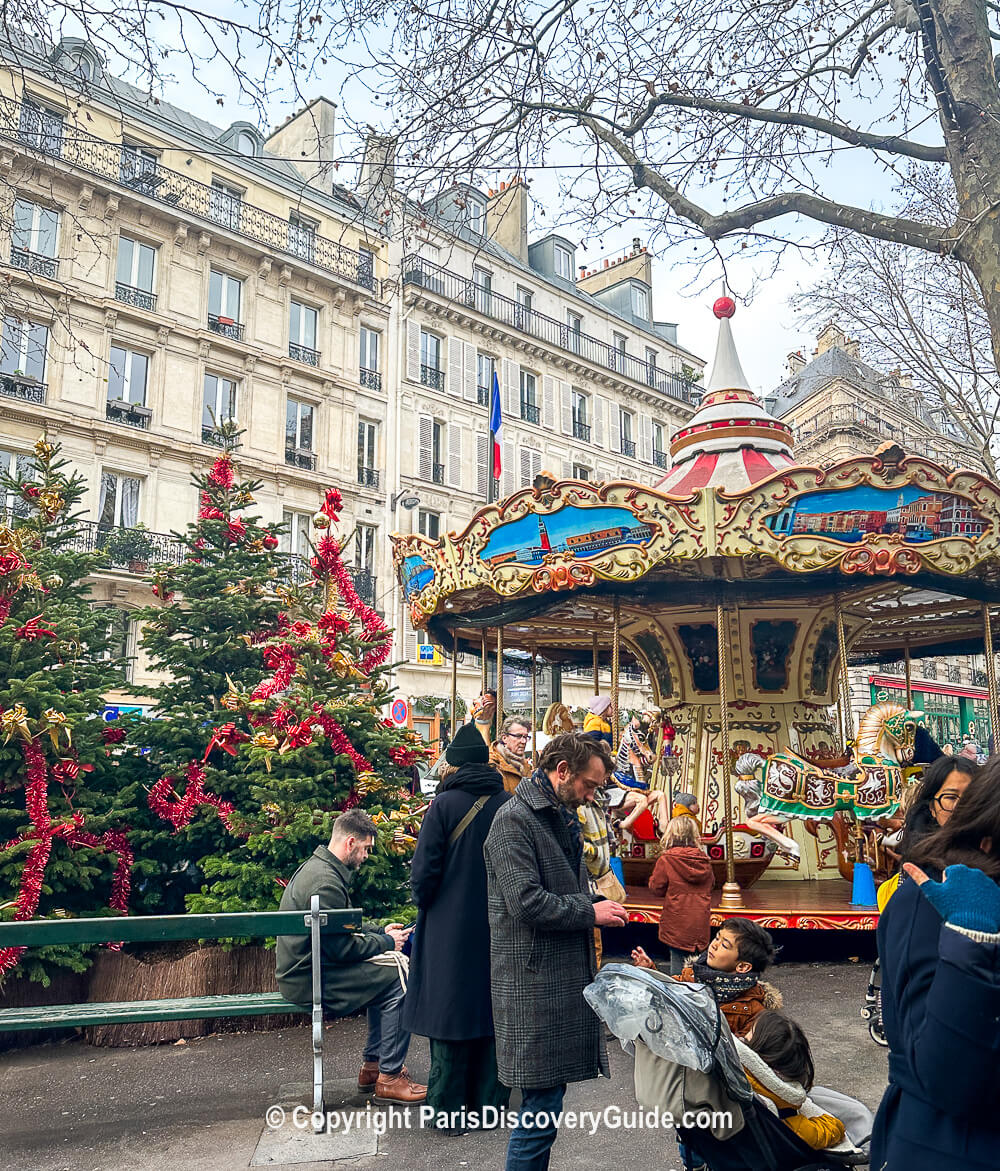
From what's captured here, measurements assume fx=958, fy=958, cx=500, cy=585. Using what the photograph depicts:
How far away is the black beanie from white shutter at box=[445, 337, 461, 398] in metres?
25.8

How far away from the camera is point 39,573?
7121 millimetres

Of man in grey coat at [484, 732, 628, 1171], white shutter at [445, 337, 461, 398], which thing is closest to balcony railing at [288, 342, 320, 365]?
white shutter at [445, 337, 461, 398]

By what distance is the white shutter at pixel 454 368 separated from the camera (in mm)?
29359

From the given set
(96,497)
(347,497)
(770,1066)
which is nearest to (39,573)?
(770,1066)

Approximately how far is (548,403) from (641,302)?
893cm

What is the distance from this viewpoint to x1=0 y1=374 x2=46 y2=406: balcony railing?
2059 cm

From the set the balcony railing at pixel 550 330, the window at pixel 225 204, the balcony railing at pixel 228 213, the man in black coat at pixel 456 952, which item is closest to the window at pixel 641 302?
the balcony railing at pixel 550 330

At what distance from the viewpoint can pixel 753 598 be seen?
31.3 feet

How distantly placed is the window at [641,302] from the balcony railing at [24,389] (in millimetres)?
23587

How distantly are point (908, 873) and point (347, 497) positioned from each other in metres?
24.8

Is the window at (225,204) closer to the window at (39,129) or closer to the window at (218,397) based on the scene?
the window at (39,129)

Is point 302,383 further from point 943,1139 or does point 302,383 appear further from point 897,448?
point 943,1139

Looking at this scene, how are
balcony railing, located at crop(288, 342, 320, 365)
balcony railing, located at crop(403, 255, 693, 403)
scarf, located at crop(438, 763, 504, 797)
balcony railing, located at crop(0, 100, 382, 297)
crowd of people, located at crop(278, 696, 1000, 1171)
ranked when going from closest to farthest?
1. crowd of people, located at crop(278, 696, 1000, 1171)
2. scarf, located at crop(438, 763, 504, 797)
3. balcony railing, located at crop(0, 100, 382, 297)
4. balcony railing, located at crop(288, 342, 320, 365)
5. balcony railing, located at crop(403, 255, 693, 403)

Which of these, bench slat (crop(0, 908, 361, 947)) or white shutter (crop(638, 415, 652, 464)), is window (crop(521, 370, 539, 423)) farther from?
bench slat (crop(0, 908, 361, 947))
